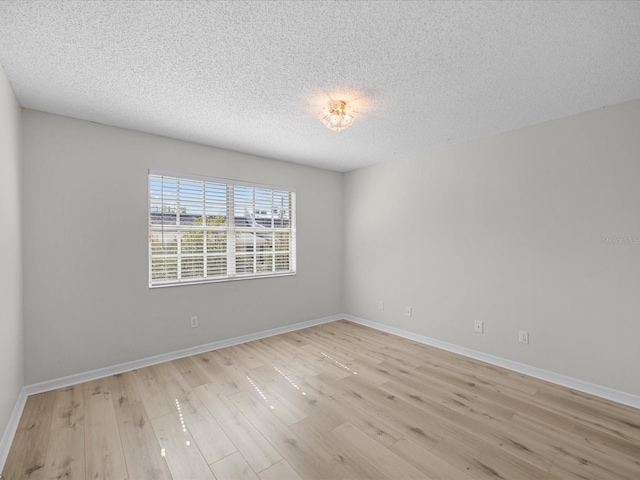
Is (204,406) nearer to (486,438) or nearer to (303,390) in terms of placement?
(303,390)

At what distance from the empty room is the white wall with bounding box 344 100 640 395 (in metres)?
0.02

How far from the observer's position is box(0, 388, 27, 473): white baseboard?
1745mm

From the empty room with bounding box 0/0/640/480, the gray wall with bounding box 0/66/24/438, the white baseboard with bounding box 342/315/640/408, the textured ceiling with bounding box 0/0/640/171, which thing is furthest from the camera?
the white baseboard with bounding box 342/315/640/408

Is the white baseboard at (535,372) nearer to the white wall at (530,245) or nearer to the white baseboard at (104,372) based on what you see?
the white wall at (530,245)

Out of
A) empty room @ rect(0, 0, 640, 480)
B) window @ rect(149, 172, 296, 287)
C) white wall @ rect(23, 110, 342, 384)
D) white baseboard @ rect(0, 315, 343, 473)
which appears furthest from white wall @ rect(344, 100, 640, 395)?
white wall @ rect(23, 110, 342, 384)

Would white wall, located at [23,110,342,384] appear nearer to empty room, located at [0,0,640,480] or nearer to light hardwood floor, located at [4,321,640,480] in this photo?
empty room, located at [0,0,640,480]

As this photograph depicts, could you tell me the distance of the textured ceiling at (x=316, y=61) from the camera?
1.48 m

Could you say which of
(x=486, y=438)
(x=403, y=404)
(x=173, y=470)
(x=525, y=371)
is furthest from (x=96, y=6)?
(x=525, y=371)

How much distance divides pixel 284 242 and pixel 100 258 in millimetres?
2174

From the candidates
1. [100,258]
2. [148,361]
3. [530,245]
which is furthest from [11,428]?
[530,245]

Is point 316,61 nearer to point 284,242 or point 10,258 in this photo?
point 10,258

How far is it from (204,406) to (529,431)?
2343 millimetres

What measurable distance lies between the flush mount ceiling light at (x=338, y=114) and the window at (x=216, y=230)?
1.71 m

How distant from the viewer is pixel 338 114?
2467 mm
